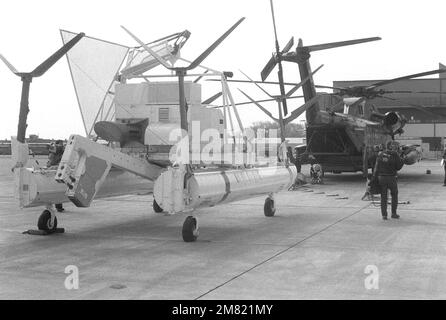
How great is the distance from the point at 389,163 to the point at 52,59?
7639mm

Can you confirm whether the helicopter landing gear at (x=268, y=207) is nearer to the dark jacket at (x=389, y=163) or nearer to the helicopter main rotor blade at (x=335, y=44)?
the dark jacket at (x=389, y=163)

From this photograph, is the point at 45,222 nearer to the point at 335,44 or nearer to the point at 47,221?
the point at 47,221

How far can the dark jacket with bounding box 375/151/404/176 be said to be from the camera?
12758 millimetres

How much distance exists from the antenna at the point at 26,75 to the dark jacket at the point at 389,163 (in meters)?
7.21

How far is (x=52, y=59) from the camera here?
9656mm

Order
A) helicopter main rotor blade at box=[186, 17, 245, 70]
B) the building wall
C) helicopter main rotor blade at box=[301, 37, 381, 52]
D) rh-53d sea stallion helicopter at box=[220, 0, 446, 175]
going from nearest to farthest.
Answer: helicopter main rotor blade at box=[186, 17, 245, 70]
helicopter main rotor blade at box=[301, 37, 381, 52]
rh-53d sea stallion helicopter at box=[220, 0, 446, 175]
the building wall

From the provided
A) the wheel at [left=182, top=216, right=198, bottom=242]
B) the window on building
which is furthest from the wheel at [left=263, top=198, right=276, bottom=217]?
the wheel at [left=182, top=216, right=198, bottom=242]

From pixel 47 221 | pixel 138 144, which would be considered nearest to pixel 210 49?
pixel 138 144

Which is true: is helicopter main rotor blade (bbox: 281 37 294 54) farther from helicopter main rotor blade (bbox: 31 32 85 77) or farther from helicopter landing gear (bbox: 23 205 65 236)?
helicopter landing gear (bbox: 23 205 65 236)

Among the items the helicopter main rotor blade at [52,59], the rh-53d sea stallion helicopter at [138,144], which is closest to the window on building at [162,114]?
the rh-53d sea stallion helicopter at [138,144]

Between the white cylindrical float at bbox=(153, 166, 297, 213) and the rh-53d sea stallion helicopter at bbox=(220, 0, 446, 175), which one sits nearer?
the white cylindrical float at bbox=(153, 166, 297, 213)

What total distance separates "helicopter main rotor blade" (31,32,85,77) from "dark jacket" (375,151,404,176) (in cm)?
721

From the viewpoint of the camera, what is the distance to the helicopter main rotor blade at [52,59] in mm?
9602
